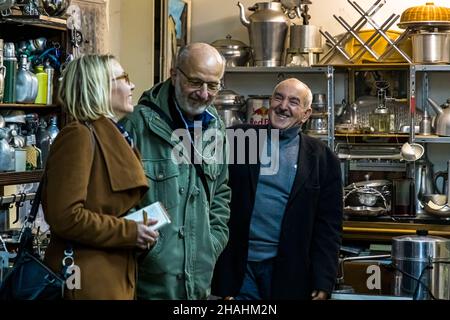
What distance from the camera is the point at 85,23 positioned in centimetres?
506

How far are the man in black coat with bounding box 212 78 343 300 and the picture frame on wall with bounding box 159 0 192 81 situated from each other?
94.1 inches

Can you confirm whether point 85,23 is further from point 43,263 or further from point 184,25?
point 43,263

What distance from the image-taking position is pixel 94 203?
2289 mm

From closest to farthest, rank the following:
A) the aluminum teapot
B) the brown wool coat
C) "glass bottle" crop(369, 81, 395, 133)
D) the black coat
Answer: the brown wool coat < the black coat < the aluminum teapot < "glass bottle" crop(369, 81, 395, 133)

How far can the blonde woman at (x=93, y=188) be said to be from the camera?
2.22 m

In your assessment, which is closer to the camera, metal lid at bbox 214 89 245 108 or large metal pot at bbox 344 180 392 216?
large metal pot at bbox 344 180 392 216

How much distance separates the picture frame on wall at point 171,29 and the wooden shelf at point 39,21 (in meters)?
1.39

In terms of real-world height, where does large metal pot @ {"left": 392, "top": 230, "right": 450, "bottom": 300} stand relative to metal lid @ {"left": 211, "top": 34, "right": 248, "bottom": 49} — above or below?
below

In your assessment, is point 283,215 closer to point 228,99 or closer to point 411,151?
point 411,151

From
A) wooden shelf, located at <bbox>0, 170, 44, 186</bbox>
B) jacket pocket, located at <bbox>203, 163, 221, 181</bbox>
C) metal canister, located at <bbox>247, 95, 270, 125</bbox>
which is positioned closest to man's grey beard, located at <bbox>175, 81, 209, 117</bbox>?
Result: jacket pocket, located at <bbox>203, 163, 221, 181</bbox>

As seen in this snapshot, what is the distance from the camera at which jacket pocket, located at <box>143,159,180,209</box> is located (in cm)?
265

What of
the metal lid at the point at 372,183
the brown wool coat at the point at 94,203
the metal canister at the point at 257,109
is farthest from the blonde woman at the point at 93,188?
the metal canister at the point at 257,109

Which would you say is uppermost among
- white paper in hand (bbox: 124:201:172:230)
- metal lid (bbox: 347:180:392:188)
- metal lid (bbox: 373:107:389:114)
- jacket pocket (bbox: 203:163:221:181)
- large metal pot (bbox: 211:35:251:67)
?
large metal pot (bbox: 211:35:251:67)

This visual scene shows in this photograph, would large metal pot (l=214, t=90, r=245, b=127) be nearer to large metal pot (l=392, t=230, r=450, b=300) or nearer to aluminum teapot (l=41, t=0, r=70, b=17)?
aluminum teapot (l=41, t=0, r=70, b=17)
